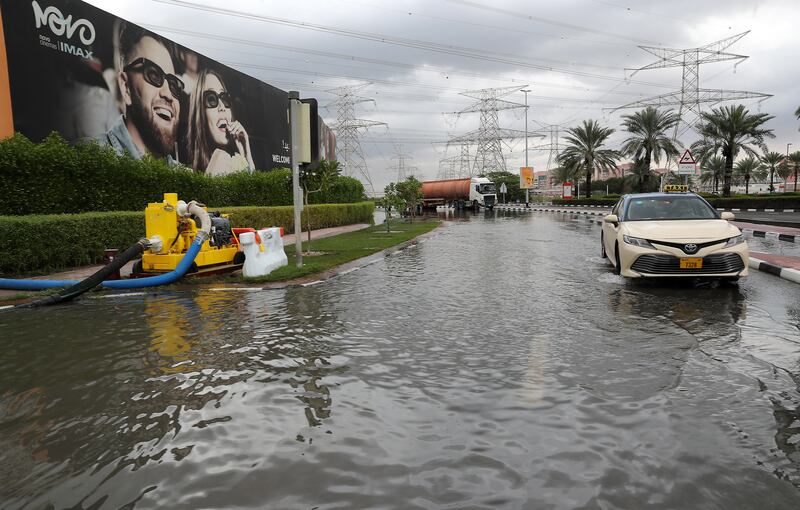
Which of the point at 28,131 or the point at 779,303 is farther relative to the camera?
the point at 28,131

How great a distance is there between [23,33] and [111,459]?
1598 cm

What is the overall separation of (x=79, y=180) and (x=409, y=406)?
1313cm

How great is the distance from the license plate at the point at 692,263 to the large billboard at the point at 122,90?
26.0 ft

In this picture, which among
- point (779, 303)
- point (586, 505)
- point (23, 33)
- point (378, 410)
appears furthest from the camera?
point (23, 33)

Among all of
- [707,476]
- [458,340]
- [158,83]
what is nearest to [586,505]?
[707,476]

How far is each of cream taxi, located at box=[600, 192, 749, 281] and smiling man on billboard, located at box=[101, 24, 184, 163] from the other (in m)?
16.2

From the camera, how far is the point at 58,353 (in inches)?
215

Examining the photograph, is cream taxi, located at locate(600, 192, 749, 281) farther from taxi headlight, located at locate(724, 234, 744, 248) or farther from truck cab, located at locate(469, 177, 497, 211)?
truck cab, located at locate(469, 177, 497, 211)

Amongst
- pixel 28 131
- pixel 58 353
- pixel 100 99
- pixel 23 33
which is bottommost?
pixel 58 353

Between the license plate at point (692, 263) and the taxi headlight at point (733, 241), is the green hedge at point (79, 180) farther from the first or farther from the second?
the taxi headlight at point (733, 241)

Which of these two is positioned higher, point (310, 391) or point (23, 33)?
point (23, 33)

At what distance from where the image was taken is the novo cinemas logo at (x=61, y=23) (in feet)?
50.0

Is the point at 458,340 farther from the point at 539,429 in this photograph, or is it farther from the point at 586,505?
the point at 586,505

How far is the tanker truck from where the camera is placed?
5225 cm
